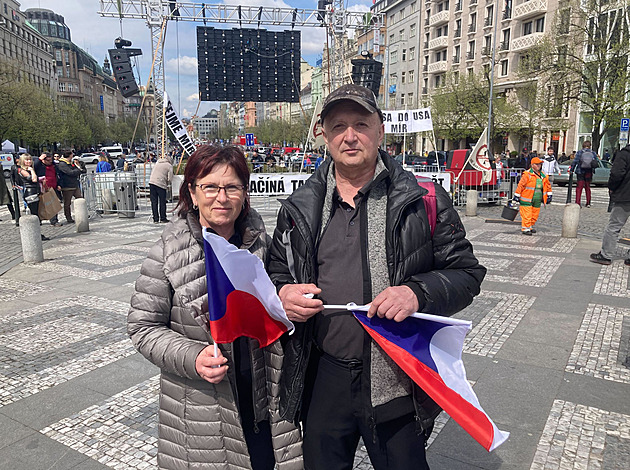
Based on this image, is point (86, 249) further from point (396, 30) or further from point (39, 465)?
point (396, 30)

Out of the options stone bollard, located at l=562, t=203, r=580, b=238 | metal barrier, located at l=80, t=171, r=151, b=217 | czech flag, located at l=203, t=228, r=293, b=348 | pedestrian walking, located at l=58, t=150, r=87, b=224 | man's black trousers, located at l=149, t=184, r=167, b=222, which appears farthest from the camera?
metal barrier, located at l=80, t=171, r=151, b=217

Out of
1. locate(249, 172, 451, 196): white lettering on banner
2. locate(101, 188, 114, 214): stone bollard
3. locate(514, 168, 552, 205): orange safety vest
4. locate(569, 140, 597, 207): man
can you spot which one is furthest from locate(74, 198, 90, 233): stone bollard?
locate(569, 140, 597, 207): man

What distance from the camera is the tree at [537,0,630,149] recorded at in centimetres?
2367

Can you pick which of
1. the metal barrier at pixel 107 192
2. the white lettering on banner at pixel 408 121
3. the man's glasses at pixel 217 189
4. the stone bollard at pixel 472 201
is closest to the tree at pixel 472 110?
the white lettering on banner at pixel 408 121

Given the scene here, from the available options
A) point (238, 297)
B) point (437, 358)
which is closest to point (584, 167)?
point (437, 358)

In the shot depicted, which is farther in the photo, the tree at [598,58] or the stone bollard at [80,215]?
the tree at [598,58]

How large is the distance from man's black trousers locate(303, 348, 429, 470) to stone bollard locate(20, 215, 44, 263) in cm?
837

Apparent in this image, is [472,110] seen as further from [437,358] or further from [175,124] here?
[437,358]

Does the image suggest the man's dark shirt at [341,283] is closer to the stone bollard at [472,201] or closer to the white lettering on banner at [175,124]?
the stone bollard at [472,201]

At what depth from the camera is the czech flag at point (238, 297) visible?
1.76 m

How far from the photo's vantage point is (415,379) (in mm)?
1799

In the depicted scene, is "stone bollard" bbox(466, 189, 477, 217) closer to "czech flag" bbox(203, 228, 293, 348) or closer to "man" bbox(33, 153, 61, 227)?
"man" bbox(33, 153, 61, 227)

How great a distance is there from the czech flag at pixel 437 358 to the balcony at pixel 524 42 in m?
44.7

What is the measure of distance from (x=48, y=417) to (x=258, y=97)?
28.4 meters
